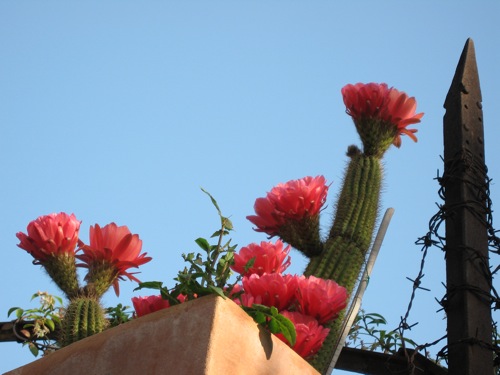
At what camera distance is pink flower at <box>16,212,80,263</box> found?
9.91 feet

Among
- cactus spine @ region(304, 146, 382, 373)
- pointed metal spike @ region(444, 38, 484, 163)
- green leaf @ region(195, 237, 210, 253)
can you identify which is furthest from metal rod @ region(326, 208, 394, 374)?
green leaf @ region(195, 237, 210, 253)

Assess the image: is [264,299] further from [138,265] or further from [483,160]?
[483,160]

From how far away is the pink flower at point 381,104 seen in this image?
3.29 metres

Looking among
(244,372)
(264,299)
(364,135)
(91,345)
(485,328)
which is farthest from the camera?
(364,135)

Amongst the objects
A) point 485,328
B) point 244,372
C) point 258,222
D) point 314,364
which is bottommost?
point 244,372

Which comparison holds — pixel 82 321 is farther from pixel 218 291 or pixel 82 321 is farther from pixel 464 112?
pixel 464 112

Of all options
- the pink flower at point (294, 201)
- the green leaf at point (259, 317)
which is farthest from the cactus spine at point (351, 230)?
the green leaf at point (259, 317)

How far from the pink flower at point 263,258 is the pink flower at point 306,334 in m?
0.25

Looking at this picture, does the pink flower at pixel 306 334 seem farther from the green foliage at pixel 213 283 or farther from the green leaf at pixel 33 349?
the green leaf at pixel 33 349

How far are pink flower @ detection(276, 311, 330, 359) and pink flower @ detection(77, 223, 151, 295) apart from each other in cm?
64

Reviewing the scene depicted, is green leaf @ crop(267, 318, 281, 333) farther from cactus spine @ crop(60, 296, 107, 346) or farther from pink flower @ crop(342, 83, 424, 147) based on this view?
pink flower @ crop(342, 83, 424, 147)

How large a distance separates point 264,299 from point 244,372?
460mm

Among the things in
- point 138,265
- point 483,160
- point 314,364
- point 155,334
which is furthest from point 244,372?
point 483,160

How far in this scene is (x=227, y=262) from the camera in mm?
2398
